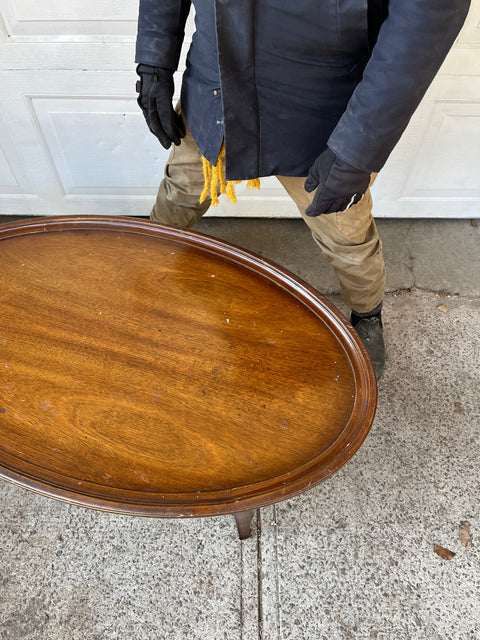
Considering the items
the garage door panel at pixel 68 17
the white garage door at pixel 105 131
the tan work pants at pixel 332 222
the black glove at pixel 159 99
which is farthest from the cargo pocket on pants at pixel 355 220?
the garage door panel at pixel 68 17

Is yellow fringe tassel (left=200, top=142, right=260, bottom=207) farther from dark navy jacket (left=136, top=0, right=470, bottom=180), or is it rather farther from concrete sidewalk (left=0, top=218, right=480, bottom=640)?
concrete sidewalk (left=0, top=218, right=480, bottom=640)

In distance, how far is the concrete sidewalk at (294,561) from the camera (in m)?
1.19

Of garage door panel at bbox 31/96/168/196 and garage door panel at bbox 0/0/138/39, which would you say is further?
garage door panel at bbox 31/96/168/196

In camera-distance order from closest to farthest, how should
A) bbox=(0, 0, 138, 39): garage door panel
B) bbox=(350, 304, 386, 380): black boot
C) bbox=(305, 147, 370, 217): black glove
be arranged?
1. bbox=(305, 147, 370, 217): black glove
2. bbox=(0, 0, 138, 39): garage door panel
3. bbox=(350, 304, 386, 380): black boot

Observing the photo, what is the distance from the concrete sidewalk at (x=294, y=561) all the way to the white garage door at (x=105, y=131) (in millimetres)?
1035

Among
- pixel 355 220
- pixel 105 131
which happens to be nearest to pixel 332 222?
pixel 355 220

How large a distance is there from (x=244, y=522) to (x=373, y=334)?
81 cm

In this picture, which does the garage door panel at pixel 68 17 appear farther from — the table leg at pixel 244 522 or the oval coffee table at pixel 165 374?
the table leg at pixel 244 522

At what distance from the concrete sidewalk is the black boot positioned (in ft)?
0.52

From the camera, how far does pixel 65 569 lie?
125 cm

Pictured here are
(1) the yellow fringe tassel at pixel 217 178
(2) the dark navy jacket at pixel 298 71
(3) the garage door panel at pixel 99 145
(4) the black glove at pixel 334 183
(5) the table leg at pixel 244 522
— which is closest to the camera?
(2) the dark navy jacket at pixel 298 71

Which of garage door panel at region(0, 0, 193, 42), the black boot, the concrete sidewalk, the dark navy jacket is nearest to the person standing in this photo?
the dark navy jacket

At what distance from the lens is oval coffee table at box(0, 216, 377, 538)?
919 mm

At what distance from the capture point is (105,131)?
186 centimetres
